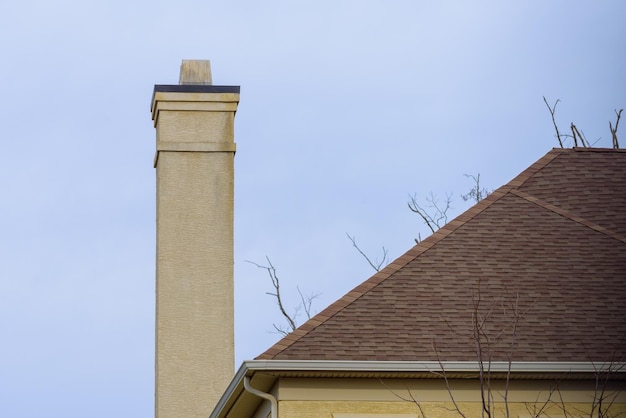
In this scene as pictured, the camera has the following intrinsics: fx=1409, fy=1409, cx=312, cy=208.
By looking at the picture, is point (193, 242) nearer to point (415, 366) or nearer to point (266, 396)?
point (266, 396)

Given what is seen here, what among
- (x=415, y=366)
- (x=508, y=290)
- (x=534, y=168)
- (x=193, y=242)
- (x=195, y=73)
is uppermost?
(x=195, y=73)

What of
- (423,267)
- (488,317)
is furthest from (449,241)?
(488,317)

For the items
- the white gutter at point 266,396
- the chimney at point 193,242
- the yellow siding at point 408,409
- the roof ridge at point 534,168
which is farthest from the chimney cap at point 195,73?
the yellow siding at point 408,409

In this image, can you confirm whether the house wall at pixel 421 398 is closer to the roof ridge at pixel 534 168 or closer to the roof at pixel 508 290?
the roof at pixel 508 290

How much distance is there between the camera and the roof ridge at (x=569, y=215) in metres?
17.2

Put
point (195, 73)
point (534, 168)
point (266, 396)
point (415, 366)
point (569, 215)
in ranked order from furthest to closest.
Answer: point (195, 73), point (534, 168), point (569, 215), point (266, 396), point (415, 366)

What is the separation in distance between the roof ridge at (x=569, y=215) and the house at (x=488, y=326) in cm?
2

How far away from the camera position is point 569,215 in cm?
1759

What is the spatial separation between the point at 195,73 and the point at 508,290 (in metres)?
8.11

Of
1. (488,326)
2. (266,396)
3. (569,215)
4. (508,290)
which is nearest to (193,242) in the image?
(569,215)

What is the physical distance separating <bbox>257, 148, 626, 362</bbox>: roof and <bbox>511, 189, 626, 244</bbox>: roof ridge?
13 millimetres

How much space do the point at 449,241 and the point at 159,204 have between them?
5756 mm

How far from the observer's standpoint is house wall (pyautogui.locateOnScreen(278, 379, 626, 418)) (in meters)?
14.9

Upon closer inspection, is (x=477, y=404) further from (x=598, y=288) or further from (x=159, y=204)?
(x=159, y=204)
